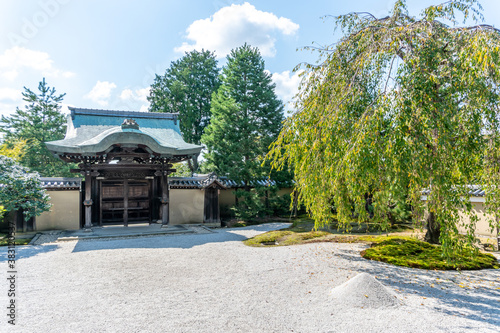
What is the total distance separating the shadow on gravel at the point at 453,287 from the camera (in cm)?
382

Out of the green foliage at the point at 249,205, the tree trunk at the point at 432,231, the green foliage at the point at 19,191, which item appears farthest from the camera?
the green foliage at the point at 249,205

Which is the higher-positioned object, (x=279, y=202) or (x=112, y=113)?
(x=112, y=113)

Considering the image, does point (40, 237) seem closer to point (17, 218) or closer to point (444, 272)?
point (17, 218)

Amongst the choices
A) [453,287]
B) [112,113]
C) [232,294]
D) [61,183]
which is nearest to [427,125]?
[453,287]

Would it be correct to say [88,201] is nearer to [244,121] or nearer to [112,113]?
[112,113]

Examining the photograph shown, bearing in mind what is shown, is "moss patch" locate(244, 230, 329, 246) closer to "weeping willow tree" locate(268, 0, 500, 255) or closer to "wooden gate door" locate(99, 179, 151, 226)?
"weeping willow tree" locate(268, 0, 500, 255)

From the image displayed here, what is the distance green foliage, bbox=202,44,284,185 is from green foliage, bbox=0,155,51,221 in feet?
23.9

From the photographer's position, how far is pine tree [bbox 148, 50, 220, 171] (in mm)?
23750

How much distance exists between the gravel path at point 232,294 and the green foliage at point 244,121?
278 inches

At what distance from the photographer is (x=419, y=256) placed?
21.2 feet

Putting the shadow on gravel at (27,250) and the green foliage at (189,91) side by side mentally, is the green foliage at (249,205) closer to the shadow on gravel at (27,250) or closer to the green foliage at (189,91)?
the shadow on gravel at (27,250)

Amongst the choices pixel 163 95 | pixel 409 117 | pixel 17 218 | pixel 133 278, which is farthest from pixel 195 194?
pixel 163 95

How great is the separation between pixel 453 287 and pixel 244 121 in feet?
35.2

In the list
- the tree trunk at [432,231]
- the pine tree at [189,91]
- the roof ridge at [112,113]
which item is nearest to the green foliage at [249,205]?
the roof ridge at [112,113]
